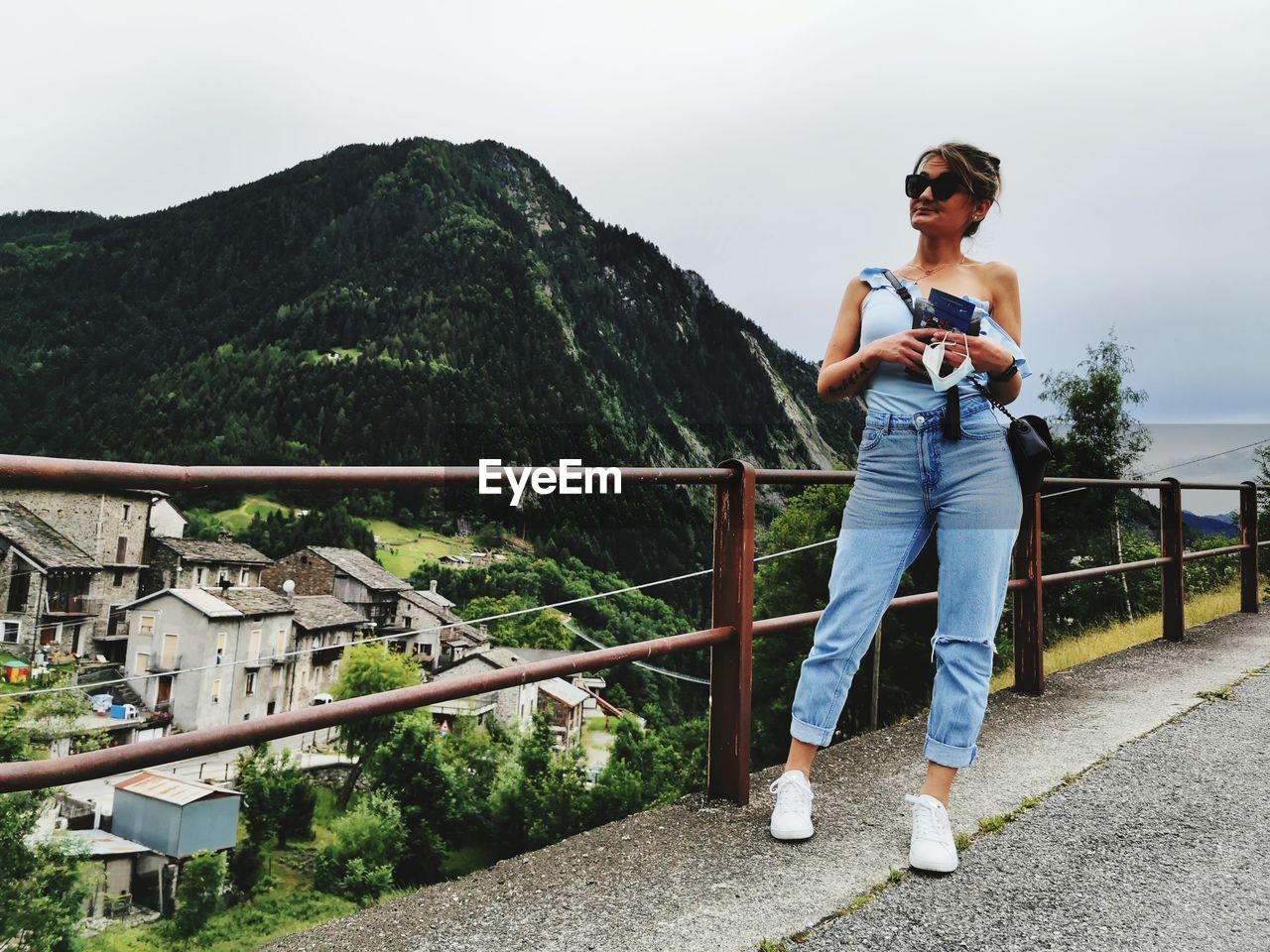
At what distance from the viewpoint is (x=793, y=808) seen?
2047 millimetres

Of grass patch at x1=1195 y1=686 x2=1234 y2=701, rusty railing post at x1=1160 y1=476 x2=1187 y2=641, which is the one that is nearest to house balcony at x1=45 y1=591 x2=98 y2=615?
grass patch at x1=1195 y1=686 x2=1234 y2=701

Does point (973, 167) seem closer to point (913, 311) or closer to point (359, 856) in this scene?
point (913, 311)

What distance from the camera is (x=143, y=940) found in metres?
26.1

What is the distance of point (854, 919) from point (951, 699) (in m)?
0.52

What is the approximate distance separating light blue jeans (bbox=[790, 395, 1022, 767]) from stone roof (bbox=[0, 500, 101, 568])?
1.50 metres

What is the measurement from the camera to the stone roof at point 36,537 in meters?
1.65

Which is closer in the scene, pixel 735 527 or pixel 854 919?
pixel 854 919

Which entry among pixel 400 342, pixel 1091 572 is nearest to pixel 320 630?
pixel 1091 572

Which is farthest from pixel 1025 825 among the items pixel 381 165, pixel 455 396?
pixel 381 165

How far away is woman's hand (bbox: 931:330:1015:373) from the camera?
177cm

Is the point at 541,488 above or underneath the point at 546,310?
underneath

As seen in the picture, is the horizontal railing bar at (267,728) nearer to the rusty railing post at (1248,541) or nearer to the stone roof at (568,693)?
the rusty railing post at (1248,541)

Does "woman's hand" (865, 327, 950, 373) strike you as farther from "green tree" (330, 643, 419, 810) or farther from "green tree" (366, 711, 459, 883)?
"green tree" (366, 711, 459, 883)

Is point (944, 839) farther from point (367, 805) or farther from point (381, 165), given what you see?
point (381, 165)
